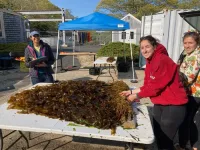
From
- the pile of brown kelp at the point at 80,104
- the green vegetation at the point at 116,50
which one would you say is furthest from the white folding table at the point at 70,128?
the green vegetation at the point at 116,50

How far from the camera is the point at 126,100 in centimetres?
197

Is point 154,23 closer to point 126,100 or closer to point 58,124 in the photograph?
point 126,100

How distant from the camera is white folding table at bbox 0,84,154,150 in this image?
154 centimetres

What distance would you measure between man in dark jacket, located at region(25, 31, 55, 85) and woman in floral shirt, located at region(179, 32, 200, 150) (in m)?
2.53

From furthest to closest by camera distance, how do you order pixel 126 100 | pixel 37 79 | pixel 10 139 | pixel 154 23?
pixel 154 23, pixel 37 79, pixel 10 139, pixel 126 100

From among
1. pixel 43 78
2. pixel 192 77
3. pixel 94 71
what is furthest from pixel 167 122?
pixel 94 71

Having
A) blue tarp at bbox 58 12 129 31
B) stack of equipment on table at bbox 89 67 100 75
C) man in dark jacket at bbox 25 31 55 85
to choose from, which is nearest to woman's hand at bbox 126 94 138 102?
man in dark jacket at bbox 25 31 55 85

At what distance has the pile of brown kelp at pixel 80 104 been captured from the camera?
1719mm

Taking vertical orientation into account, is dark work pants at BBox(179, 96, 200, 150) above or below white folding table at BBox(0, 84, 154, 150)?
below

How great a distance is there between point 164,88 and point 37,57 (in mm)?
2658

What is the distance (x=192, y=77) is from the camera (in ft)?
7.29

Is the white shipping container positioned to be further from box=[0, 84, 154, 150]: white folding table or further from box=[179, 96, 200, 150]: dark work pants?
box=[0, 84, 154, 150]: white folding table

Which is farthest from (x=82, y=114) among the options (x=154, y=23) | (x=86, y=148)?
(x=154, y=23)

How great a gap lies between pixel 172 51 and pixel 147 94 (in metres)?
5.59
